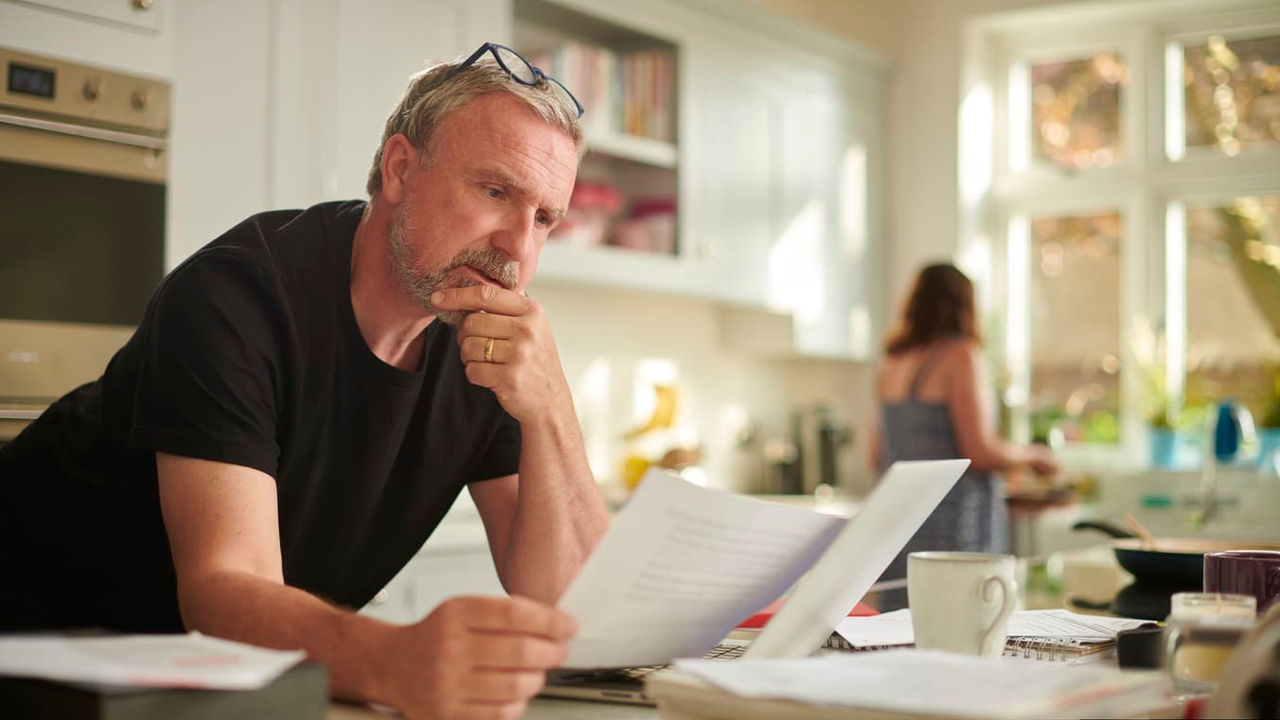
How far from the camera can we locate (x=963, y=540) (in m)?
3.91

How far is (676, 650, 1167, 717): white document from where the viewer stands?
2.60 feet

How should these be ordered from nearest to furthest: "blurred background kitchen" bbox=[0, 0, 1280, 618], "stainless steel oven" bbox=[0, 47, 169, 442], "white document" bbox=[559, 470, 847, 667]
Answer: "white document" bbox=[559, 470, 847, 667]
"stainless steel oven" bbox=[0, 47, 169, 442]
"blurred background kitchen" bbox=[0, 0, 1280, 618]

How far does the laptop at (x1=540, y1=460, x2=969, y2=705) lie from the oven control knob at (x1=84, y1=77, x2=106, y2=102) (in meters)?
1.88

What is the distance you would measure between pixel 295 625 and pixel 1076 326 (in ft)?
16.5

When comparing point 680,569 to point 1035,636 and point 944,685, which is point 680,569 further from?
point 1035,636

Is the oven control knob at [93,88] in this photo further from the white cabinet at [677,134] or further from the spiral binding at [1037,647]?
the spiral binding at [1037,647]

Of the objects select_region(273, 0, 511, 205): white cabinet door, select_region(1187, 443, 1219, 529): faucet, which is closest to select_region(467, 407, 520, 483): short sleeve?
select_region(273, 0, 511, 205): white cabinet door

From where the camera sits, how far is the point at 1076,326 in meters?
5.48

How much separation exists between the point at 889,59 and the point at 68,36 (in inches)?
153

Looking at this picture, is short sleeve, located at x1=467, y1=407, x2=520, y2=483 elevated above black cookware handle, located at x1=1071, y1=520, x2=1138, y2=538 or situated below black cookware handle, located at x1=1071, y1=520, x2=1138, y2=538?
above

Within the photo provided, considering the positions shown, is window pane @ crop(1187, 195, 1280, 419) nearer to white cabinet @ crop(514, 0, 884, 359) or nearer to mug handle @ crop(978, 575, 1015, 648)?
white cabinet @ crop(514, 0, 884, 359)

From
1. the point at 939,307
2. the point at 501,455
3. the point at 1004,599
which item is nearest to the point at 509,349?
the point at 501,455

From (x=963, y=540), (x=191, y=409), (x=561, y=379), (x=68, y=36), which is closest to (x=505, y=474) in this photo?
(x=561, y=379)

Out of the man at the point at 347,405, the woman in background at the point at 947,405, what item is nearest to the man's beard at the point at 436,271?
the man at the point at 347,405
